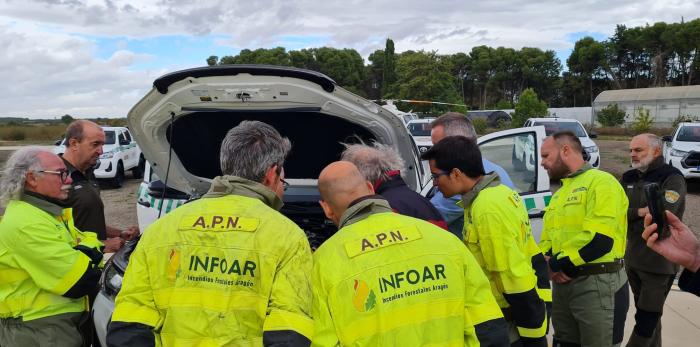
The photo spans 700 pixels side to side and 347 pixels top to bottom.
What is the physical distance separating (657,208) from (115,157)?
14111 millimetres

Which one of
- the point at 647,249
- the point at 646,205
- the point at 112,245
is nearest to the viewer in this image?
the point at 112,245

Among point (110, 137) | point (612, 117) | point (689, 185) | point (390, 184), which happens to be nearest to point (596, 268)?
point (390, 184)

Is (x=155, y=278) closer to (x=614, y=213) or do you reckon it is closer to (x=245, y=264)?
(x=245, y=264)

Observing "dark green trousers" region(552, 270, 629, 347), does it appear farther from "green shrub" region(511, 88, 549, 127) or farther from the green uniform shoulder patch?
"green shrub" region(511, 88, 549, 127)

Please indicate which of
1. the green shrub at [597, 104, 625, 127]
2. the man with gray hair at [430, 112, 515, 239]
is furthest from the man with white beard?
the green shrub at [597, 104, 625, 127]

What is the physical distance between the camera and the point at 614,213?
289 cm

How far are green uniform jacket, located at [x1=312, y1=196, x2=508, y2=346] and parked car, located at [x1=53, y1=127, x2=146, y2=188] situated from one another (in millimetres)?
12705

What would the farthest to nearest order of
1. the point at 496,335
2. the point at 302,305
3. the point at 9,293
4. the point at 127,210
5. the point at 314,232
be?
1. the point at 127,210
2. the point at 314,232
3. the point at 9,293
4. the point at 496,335
5. the point at 302,305

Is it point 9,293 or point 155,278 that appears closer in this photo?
point 155,278

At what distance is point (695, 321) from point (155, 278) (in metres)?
4.77

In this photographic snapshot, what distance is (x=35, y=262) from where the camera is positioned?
2.26 metres

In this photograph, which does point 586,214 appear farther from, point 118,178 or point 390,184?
point 118,178

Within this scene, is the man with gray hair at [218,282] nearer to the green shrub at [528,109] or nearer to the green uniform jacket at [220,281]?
the green uniform jacket at [220,281]

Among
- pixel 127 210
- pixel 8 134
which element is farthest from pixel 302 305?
pixel 8 134
